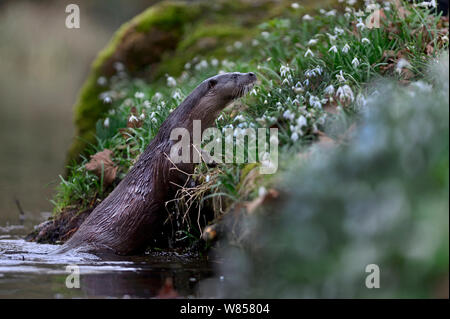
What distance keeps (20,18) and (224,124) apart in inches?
574

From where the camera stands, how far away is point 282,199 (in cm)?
306

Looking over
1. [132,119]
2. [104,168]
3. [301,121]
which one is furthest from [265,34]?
[301,121]

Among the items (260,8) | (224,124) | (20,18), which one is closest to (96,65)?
(260,8)

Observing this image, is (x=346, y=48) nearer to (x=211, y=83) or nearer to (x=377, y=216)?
(x=211, y=83)

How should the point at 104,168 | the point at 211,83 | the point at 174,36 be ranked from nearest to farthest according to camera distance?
the point at 211,83, the point at 104,168, the point at 174,36

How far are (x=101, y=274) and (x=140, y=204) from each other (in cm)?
95

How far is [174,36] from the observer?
9219mm

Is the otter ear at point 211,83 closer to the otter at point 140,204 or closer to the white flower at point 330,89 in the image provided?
the otter at point 140,204

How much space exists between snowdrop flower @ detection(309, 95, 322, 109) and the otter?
0.98 metres

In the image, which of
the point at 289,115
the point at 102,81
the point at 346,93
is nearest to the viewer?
the point at 289,115

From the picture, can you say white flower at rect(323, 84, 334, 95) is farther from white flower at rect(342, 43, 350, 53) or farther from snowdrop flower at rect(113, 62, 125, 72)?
snowdrop flower at rect(113, 62, 125, 72)

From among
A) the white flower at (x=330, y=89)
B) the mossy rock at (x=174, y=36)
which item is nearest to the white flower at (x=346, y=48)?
the white flower at (x=330, y=89)
